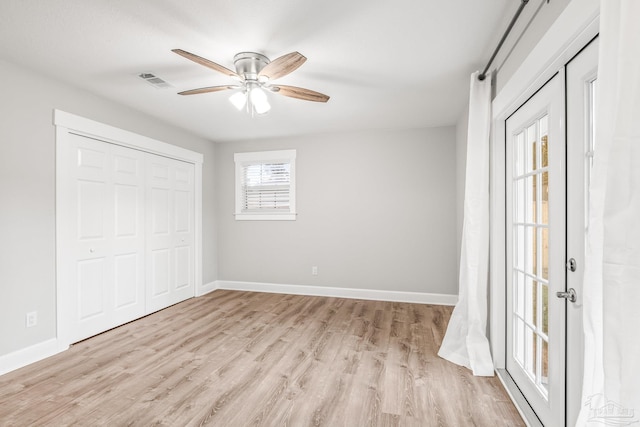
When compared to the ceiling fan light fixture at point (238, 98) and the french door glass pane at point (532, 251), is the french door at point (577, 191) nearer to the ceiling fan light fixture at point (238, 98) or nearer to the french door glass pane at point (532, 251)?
the french door glass pane at point (532, 251)

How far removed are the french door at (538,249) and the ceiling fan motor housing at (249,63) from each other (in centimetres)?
188

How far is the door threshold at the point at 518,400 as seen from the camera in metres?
1.75

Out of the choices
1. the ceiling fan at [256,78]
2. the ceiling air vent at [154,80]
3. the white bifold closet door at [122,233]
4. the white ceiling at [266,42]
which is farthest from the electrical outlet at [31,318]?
the ceiling fan at [256,78]

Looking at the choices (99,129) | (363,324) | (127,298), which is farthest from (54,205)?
(363,324)

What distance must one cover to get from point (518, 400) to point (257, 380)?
5.82 ft

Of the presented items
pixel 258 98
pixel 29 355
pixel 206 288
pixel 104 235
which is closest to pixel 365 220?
pixel 258 98

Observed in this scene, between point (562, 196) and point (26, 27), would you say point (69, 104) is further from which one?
point (562, 196)

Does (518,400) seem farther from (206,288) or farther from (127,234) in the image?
(206,288)

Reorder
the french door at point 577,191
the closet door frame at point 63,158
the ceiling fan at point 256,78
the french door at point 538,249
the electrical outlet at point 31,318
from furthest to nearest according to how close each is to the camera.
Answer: the closet door frame at point 63,158 → the electrical outlet at point 31,318 → the ceiling fan at point 256,78 → the french door at point 538,249 → the french door at point 577,191

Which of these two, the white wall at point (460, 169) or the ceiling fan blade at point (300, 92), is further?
the white wall at point (460, 169)

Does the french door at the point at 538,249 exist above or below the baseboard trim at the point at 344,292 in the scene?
above

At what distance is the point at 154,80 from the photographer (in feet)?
9.05

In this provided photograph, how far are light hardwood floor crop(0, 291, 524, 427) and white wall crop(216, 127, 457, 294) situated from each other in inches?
40.5

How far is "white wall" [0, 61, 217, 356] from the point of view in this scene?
7.97 feet
